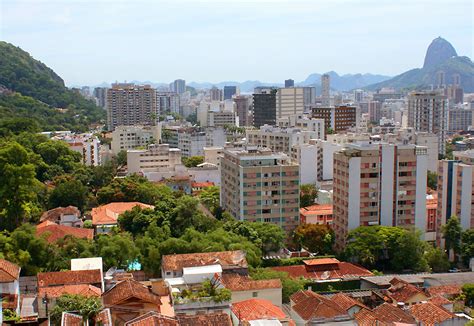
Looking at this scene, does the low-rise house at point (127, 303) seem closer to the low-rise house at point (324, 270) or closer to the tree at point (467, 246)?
the low-rise house at point (324, 270)

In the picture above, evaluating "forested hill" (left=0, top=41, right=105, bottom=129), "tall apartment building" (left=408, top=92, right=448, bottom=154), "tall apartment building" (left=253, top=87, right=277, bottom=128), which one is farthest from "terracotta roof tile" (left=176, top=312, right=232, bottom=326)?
"tall apartment building" (left=253, top=87, right=277, bottom=128)

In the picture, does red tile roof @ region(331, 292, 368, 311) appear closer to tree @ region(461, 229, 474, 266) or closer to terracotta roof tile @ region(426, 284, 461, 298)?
terracotta roof tile @ region(426, 284, 461, 298)

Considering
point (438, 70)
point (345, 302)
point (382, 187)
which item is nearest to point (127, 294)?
point (345, 302)

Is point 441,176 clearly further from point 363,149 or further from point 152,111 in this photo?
point 152,111

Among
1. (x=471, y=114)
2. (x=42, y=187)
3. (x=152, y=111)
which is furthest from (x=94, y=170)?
(x=471, y=114)

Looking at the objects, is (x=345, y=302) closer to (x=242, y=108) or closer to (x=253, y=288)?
(x=253, y=288)
